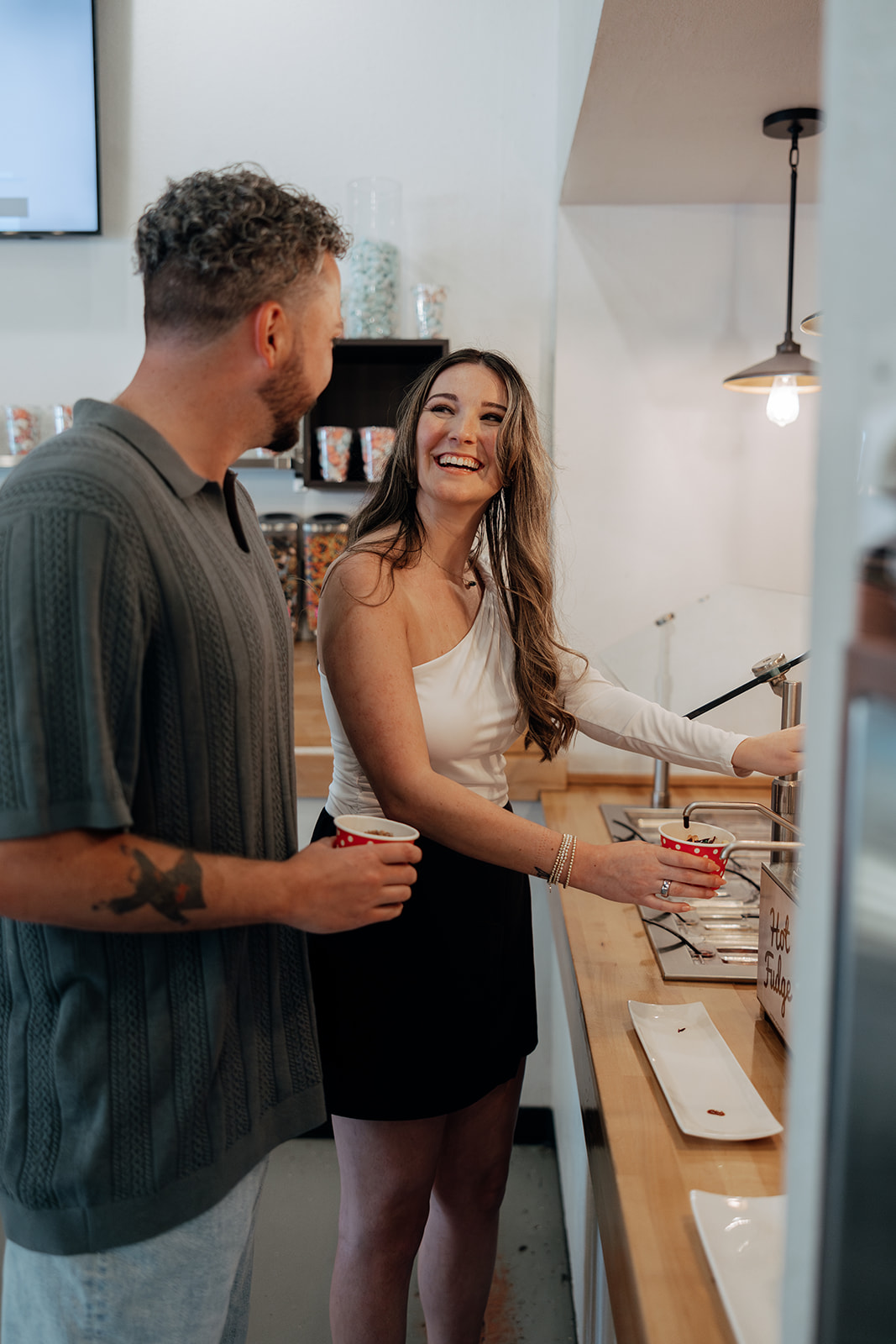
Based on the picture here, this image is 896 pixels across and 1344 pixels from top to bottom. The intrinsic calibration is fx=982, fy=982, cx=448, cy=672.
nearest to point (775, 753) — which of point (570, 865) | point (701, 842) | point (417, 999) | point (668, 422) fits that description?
point (701, 842)

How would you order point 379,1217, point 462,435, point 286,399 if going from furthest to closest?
point 462,435, point 379,1217, point 286,399

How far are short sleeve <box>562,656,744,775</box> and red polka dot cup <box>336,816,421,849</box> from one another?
74 centimetres

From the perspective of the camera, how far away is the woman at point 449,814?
1405 mm

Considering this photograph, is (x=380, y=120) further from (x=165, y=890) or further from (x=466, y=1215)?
(x=466, y=1215)

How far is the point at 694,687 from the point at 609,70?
1.22 m

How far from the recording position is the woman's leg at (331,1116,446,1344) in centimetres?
147

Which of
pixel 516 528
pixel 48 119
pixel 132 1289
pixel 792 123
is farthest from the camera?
pixel 48 119

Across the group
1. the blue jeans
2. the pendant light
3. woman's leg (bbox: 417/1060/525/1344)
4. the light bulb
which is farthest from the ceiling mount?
the blue jeans

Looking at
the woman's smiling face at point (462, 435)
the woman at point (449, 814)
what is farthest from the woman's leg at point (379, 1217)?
the woman's smiling face at point (462, 435)

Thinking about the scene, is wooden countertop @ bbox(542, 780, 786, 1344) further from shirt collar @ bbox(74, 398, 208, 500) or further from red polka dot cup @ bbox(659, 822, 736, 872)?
shirt collar @ bbox(74, 398, 208, 500)

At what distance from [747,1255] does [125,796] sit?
688 millimetres

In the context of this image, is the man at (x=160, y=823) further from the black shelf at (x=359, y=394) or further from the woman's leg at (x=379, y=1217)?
the black shelf at (x=359, y=394)

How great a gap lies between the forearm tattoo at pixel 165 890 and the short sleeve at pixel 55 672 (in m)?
0.05

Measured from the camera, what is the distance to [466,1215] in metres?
1.69
